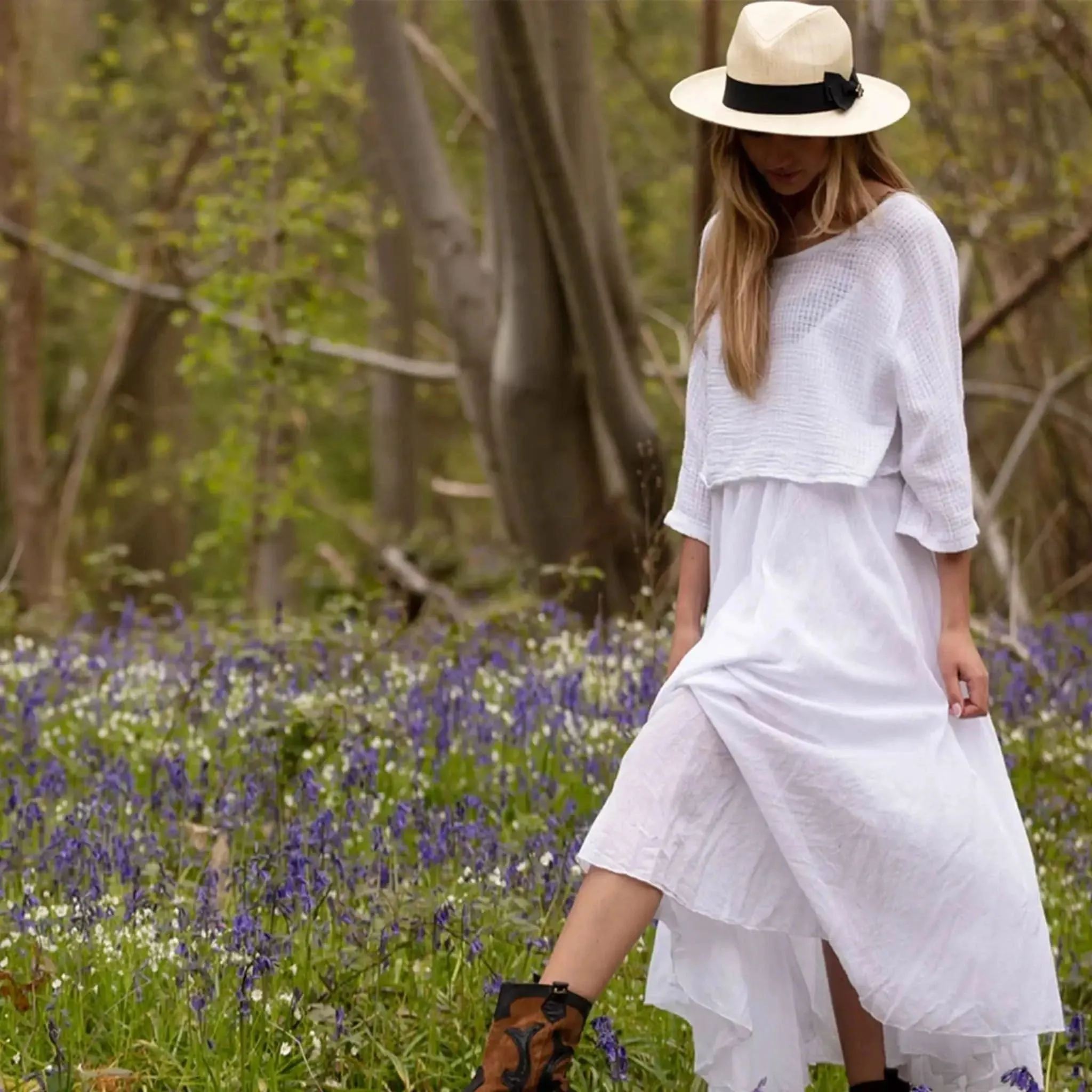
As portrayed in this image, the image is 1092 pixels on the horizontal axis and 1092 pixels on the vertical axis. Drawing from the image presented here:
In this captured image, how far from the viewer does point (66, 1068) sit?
10.2 ft

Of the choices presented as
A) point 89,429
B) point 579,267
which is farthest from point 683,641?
point 89,429

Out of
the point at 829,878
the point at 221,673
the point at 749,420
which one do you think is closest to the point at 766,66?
the point at 749,420

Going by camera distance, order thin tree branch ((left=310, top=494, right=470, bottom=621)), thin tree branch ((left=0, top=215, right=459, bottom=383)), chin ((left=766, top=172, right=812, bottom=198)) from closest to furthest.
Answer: chin ((left=766, top=172, right=812, bottom=198)), thin tree branch ((left=310, top=494, right=470, bottom=621)), thin tree branch ((left=0, top=215, right=459, bottom=383))

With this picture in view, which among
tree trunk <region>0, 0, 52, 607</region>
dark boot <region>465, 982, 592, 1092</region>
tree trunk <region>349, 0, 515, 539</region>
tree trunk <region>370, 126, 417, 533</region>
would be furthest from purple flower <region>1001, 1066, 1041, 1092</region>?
tree trunk <region>370, 126, 417, 533</region>

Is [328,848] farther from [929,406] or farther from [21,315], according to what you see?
[21,315]

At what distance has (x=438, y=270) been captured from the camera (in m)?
8.58

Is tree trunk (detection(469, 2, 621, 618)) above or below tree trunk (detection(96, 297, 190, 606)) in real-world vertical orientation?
above

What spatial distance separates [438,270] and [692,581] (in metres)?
5.39

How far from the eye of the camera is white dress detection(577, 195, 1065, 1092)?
301cm

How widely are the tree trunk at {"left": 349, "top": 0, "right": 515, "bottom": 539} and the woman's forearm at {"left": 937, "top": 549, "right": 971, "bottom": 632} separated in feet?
17.9

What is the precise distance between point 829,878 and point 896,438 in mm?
836

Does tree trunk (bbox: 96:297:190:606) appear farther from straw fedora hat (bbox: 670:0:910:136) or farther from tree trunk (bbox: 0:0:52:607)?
straw fedora hat (bbox: 670:0:910:136)

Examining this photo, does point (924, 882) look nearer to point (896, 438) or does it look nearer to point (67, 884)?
point (896, 438)

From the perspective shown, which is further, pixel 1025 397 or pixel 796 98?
pixel 1025 397
